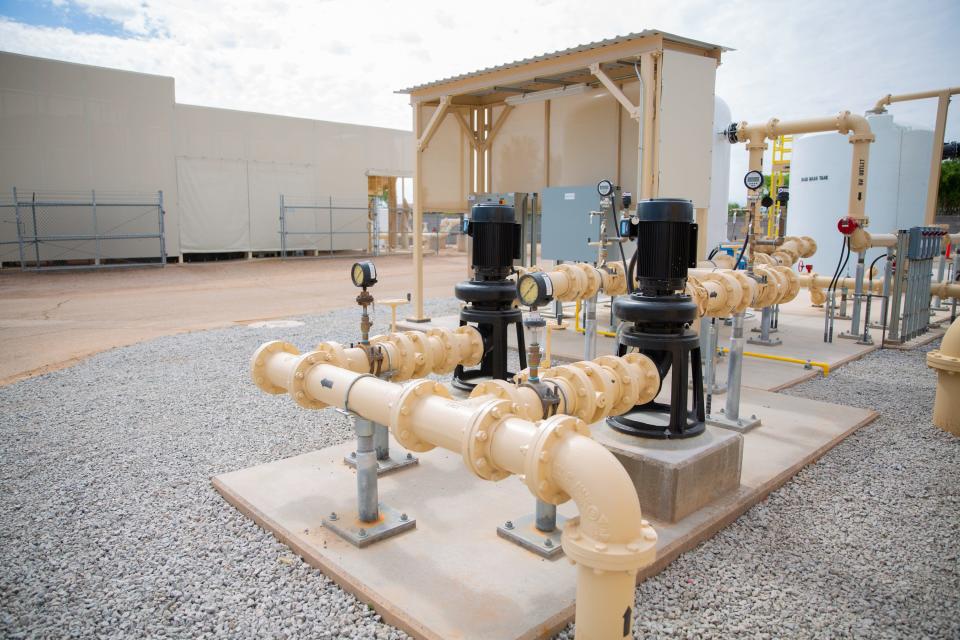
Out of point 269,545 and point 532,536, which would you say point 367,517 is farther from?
point 532,536

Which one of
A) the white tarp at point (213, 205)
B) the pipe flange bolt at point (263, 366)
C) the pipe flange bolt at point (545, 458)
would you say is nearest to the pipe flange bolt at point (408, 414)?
the pipe flange bolt at point (545, 458)

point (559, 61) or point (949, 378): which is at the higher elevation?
point (559, 61)

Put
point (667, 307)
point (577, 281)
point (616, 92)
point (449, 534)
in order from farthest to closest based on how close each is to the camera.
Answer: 1. point (616, 92)
2. point (577, 281)
3. point (667, 307)
4. point (449, 534)

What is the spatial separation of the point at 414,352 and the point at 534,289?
1.03 m

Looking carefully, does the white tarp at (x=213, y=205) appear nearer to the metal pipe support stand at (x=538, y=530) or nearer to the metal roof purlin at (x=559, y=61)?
the metal roof purlin at (x=559, y=61)

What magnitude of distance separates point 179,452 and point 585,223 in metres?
5.67

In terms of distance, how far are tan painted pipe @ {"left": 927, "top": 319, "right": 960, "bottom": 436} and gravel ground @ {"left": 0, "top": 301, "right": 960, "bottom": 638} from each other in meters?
0.17

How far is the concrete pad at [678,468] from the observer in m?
3.43

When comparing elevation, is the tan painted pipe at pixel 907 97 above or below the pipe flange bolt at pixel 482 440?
above

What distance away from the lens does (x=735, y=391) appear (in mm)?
4926

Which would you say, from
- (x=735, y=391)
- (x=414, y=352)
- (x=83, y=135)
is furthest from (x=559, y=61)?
(x=83, y=135)

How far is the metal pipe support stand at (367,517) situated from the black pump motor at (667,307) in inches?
55.1

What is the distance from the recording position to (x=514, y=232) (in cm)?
510

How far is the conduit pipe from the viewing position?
2078 millimetres
